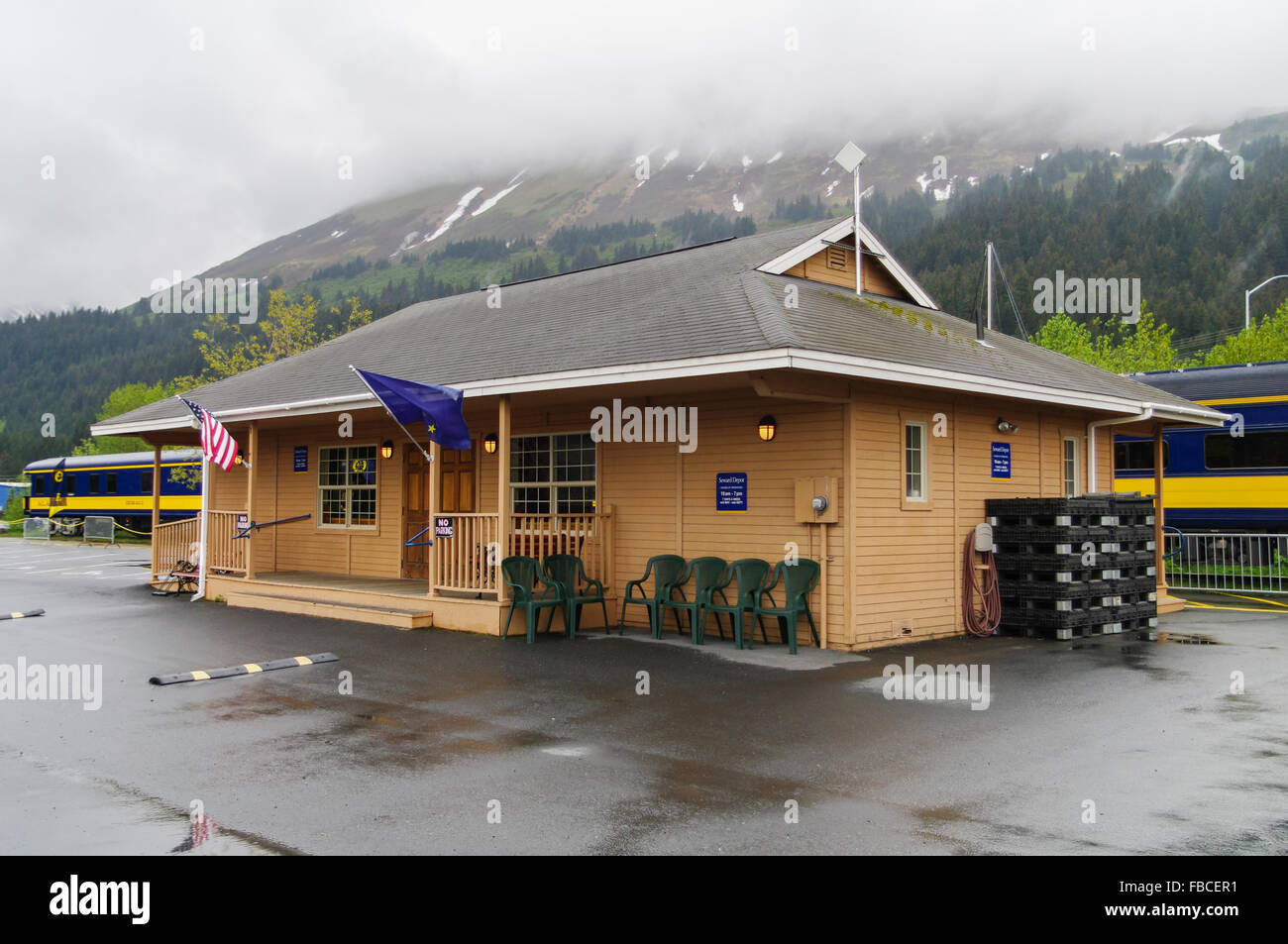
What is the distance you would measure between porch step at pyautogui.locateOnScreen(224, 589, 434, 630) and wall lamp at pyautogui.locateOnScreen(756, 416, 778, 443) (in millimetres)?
4742

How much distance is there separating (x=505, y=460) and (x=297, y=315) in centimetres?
2786

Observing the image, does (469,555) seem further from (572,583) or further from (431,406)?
(431,406)

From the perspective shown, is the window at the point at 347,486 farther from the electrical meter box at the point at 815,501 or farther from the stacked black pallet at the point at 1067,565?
the stacked black pallet at the point at 1067,565

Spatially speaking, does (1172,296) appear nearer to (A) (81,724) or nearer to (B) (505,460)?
(B) (505,460)

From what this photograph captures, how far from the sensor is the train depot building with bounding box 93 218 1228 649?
34.1ft

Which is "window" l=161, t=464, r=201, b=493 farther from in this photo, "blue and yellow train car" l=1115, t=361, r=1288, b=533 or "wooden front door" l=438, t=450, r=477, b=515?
"blue and yellow train car" l=1115, t=361, r=1288, b=533

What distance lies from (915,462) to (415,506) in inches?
302

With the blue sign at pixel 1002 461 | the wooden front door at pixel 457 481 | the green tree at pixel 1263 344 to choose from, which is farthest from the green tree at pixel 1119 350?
the wooden front door at pixel 457 481

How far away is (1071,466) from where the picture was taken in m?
14.3

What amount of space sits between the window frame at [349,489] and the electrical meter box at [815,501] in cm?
776

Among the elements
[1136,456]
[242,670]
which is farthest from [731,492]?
[1136,456]

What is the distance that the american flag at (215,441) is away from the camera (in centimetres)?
1441

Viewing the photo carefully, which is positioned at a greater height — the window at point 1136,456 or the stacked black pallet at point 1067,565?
the window at point 1136,456
